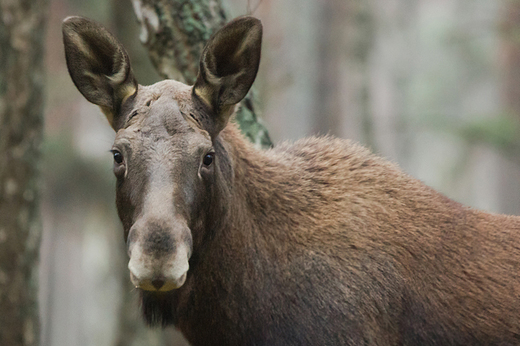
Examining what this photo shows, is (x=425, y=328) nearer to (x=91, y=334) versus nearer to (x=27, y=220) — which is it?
(x=27, y=220)

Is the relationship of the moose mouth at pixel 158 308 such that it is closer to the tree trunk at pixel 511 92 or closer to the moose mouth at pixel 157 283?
the moose mouth at pixel 157 283

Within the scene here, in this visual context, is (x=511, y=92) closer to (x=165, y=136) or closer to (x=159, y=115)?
(x=159, y=115)

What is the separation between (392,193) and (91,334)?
25584 millimetres

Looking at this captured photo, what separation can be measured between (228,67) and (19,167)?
9.56ft

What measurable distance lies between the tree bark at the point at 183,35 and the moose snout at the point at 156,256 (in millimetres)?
3384

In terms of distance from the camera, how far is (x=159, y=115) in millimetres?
4527

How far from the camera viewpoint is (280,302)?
4.94 meters

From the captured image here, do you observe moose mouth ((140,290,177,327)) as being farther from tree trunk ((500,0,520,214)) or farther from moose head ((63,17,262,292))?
tree trunk ((500,0,520,214))

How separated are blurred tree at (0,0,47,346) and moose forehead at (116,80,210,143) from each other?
2.29m

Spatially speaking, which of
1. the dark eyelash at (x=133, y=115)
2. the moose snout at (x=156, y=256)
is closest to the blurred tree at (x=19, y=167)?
the dark eyelash at (x=133, y=115)

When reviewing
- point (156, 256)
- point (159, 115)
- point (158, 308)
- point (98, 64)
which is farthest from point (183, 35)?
point (156, 256)

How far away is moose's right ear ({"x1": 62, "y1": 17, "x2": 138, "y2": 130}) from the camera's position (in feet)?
16.0

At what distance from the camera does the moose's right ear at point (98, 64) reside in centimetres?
486

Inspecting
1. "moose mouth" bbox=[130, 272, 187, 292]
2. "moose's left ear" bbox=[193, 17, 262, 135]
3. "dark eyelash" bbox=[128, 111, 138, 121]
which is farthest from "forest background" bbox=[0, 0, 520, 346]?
"moose mouth" bbox=[130, 272, 187, 292]
